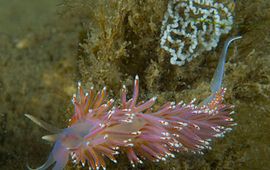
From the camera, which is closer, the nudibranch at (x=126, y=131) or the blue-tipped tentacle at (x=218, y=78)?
the nudibranch at (x=126, y=131)

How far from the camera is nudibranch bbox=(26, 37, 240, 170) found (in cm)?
248

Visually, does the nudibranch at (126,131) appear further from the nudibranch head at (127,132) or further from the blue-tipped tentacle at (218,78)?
the blue-tipped tentacle at (218,78)

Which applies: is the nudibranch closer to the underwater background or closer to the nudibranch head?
the nudibranch head

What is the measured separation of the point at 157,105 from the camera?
10.8 ft

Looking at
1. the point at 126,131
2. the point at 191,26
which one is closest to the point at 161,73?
the point at 191,26

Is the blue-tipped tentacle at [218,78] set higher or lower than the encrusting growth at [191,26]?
lower

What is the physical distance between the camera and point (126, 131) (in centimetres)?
256

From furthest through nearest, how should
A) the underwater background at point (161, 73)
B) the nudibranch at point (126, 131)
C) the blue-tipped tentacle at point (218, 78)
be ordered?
the underwater background at point (161, 73) < the blue-tipped tentacle at point (218, 78) < the nudibranch at point (126, 131)

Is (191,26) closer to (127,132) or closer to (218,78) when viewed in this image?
(218,78)

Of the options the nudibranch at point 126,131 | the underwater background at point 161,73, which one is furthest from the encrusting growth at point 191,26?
the nudibranch at point 126,131

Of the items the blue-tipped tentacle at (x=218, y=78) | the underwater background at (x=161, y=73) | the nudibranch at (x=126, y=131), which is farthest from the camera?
the underwater background at (x=161, y=73)

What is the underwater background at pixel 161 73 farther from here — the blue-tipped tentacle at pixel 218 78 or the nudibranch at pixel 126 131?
the nudibranch at pixel 126 131

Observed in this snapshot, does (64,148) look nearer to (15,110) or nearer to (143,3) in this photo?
(143,3)

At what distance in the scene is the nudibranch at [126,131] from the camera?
2477 millimetres
